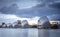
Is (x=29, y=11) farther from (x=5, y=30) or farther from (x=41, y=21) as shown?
(x=5, y=30)

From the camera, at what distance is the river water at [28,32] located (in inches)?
83.9

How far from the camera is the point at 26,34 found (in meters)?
2.16

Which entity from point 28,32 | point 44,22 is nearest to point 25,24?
point 28,32

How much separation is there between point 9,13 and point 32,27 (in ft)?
1.38

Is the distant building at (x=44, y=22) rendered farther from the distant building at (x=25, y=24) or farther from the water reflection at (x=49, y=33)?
the distant building at (x=25, y=24)

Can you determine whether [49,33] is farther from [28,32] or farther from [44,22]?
[28,32]

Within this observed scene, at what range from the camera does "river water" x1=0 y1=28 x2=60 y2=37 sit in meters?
2.13

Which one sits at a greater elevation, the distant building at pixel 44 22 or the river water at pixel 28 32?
the distant building at pixel 44 22

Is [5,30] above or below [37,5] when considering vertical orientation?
below

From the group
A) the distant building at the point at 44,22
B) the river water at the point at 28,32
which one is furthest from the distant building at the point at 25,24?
the distant building at the point at 44,22

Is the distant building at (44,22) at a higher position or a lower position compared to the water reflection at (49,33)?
higher

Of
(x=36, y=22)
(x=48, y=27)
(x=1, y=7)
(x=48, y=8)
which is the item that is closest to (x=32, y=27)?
(x=36, y=22)

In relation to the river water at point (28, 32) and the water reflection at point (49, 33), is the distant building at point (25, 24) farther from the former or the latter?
the water reflection at point (49, 33)

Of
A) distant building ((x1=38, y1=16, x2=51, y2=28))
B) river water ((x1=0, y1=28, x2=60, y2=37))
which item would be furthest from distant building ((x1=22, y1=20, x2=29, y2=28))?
distant building ((x1=38, y1=16, x2=51, y2=28))
